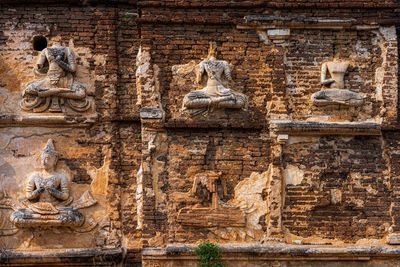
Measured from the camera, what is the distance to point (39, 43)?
473 inches

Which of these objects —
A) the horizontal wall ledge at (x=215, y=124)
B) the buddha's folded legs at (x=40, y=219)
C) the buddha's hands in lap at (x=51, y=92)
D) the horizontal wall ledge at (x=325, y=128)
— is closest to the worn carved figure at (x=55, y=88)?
the buddha's hands in lap at (x=51, y=92)

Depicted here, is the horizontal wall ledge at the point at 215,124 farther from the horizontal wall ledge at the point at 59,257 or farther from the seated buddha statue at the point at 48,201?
the horizontal wall ledge at the point at 59,257

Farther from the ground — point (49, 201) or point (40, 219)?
point (49, 201)

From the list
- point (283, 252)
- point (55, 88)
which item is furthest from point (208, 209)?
point (55, 88)

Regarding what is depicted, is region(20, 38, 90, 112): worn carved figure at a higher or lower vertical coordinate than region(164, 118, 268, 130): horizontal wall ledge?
higher

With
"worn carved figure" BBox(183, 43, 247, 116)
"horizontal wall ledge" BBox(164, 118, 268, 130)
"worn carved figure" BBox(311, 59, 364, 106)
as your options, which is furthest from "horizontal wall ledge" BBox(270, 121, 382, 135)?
"worn carved figure" BBox(183, 43, 247, 116)

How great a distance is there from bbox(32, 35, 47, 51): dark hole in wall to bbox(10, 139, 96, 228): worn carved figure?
1.60 meters

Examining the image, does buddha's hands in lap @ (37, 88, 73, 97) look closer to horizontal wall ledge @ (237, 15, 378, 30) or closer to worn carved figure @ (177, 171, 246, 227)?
worn carved figure @ (177, 171, 246, 227)

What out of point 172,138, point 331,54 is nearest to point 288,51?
point 331,54

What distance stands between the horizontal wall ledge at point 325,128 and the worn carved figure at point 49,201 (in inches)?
120

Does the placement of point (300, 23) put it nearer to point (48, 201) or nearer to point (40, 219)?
point (48, 201)

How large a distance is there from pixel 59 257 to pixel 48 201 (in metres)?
0.87

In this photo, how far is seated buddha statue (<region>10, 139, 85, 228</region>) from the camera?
36.3 ft

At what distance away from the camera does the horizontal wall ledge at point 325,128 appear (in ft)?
36.6
